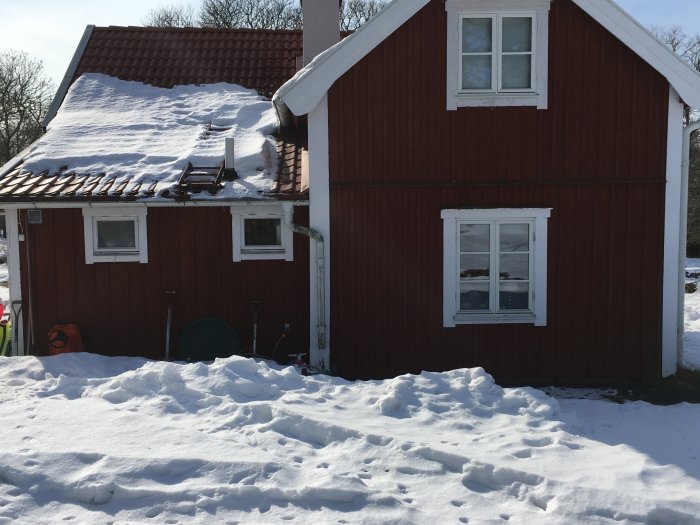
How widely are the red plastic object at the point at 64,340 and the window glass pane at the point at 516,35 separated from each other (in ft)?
21.8

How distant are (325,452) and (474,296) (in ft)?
14.0

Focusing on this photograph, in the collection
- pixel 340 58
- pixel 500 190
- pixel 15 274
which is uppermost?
pixel 340 58

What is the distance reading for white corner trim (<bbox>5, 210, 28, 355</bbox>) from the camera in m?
8.98

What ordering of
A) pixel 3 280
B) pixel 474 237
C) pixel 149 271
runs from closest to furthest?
pixel 474 237, pixel 149 271, pixel 3 280

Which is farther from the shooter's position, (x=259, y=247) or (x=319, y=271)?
(x=259, y=247)

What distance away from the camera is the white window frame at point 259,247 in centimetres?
905

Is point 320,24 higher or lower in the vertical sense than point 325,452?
higher

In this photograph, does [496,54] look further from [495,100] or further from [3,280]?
[3,280]

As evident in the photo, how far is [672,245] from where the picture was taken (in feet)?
28.7

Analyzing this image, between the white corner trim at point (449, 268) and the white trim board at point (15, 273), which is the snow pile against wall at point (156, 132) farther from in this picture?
the white corner trim at point (449, 268)

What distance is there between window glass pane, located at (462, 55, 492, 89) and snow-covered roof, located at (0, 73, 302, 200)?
2839 millimetres

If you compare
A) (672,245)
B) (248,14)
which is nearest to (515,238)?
(672,245)

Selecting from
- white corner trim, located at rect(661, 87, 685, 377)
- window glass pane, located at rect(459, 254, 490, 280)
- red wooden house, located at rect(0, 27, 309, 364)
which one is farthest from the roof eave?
white corner trim, located at rect(661, 87, 685, 377)

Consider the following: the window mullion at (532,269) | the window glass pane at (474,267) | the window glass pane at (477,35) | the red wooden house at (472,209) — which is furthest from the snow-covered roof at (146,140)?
the window mullion at (532,269)
